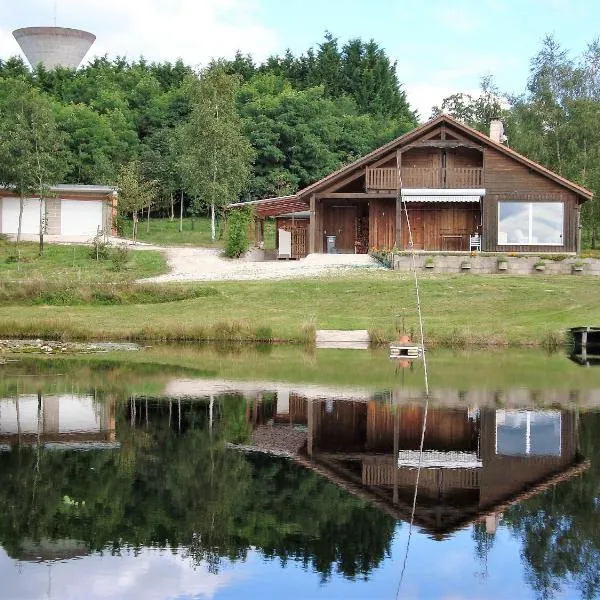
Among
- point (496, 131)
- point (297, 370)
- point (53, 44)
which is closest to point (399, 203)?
point (496, 131)

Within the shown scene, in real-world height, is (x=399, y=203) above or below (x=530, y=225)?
above

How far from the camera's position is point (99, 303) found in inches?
1396

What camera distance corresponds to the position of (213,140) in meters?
55.7

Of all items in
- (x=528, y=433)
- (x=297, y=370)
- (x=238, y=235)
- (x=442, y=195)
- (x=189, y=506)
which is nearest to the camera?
(x=189, y=506)

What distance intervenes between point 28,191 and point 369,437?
38325 millimetres

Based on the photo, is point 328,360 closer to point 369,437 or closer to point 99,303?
point 369,437

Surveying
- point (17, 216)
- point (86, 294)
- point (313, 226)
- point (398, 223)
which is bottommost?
point (86, 294)

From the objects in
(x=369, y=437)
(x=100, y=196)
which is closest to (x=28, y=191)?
(x=100, y=196)

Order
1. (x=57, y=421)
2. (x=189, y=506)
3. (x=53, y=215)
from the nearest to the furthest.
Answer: (x=189, y=506) → (x=57, y=421) → (x=53, y=215)

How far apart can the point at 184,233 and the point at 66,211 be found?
747 cm

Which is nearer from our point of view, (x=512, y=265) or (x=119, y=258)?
(x=512, y=265)

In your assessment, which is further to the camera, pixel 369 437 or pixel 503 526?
pixel 369 437

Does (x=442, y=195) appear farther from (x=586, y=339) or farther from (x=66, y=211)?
(x=66, y=211)

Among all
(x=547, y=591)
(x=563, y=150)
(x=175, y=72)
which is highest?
(x=175, y=72)
